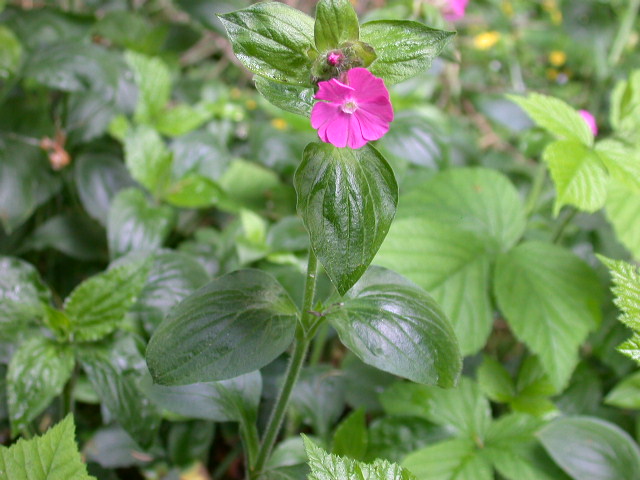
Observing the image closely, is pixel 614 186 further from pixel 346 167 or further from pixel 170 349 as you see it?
pixel 170 349

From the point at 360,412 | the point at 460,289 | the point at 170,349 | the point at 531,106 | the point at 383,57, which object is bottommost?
the point at 360,412

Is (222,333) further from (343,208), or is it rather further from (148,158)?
(148,158)

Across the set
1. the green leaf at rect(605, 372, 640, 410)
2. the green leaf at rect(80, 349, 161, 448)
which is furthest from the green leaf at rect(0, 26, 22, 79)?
the green leaf at rect(605, 372, 640, 410)

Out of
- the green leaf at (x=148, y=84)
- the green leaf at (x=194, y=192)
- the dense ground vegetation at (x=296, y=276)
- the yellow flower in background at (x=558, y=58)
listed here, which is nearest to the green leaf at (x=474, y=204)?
the dense ground vegetation at (x=296, y=276)

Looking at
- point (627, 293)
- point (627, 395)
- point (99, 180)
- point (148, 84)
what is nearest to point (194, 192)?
point (99, 180)

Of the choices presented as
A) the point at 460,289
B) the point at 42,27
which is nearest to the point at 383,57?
the point at 460,289

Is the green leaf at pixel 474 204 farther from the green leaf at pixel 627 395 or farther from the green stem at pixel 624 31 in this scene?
the green stem at pixel 624 31

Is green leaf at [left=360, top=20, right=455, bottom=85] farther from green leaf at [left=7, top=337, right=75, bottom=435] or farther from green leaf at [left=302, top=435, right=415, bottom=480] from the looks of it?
green leaf at [left=7, top=337, right=75, bottom=435]
